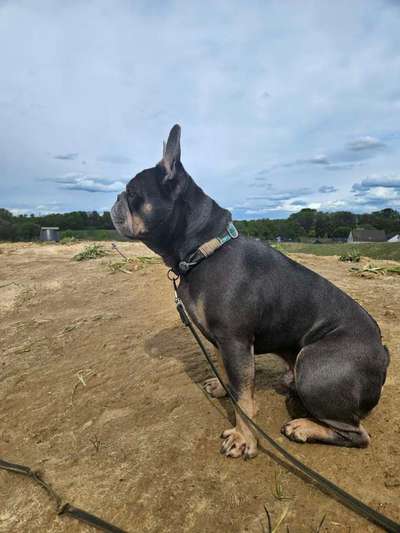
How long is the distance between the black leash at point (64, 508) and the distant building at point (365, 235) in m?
69.6

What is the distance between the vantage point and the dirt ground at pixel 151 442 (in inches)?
115

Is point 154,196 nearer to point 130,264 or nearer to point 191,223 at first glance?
point 191,223

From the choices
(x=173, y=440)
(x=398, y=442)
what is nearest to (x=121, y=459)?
(x=173, y=440)

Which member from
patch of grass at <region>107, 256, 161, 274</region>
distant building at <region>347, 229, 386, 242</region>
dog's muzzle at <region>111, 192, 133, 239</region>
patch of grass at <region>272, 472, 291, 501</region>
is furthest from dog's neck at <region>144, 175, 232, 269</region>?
distant building at <region>347, 229, 386, 242</region>

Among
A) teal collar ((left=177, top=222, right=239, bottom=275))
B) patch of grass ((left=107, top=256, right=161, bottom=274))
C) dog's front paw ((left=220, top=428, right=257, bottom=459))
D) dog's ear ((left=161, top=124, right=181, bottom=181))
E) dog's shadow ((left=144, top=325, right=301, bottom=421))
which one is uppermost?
dog's ear ((left=161, top=124, right=181, bottom=181))

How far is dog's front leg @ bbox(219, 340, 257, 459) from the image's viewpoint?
11.6ft

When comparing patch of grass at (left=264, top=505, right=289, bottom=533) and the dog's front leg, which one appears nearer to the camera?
patch of grass at (left=264, top=505, right=289, bottom=533)

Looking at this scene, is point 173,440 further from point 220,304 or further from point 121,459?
point 220,304

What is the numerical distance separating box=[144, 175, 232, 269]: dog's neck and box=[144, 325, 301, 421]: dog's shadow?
1.79m

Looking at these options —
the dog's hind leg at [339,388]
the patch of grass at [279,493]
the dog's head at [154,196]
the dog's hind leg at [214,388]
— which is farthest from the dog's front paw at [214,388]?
the dog's head at [154,196]

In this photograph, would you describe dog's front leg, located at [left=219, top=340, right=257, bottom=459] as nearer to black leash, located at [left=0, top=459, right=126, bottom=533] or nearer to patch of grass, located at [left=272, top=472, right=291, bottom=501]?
patch of grass, located at [left=272, top=472, right=291, bottom=501]

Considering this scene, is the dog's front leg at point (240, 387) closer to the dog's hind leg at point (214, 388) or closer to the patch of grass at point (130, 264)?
the dog's hind leg at point (214, 388)

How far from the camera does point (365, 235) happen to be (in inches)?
2699

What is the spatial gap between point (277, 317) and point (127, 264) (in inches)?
360
